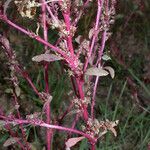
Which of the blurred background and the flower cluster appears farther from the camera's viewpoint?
the blurred background

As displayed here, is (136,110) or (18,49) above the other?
(18,49)

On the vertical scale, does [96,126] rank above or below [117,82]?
above

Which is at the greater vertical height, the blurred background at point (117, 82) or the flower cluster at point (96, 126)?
the flower cluster at point (96, 126)

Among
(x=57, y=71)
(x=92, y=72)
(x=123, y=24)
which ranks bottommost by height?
(x=57, y=71)

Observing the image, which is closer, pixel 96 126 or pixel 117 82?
pixel 96 126

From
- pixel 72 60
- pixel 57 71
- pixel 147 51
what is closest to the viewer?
pixel 72 60

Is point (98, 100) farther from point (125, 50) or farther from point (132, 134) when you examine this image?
point (125, 50)

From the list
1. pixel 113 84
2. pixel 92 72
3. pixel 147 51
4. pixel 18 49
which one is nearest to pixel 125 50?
pixel 147 51

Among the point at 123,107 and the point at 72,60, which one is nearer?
the point at 72,60

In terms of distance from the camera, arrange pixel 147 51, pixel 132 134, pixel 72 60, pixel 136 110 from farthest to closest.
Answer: pixel 147 51, pixel 136 110, pixel 132 134, pixel 72 60

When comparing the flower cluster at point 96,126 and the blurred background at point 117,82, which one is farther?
the blurred background at point 117,82

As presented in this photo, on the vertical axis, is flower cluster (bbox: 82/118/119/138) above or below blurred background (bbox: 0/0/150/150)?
above
